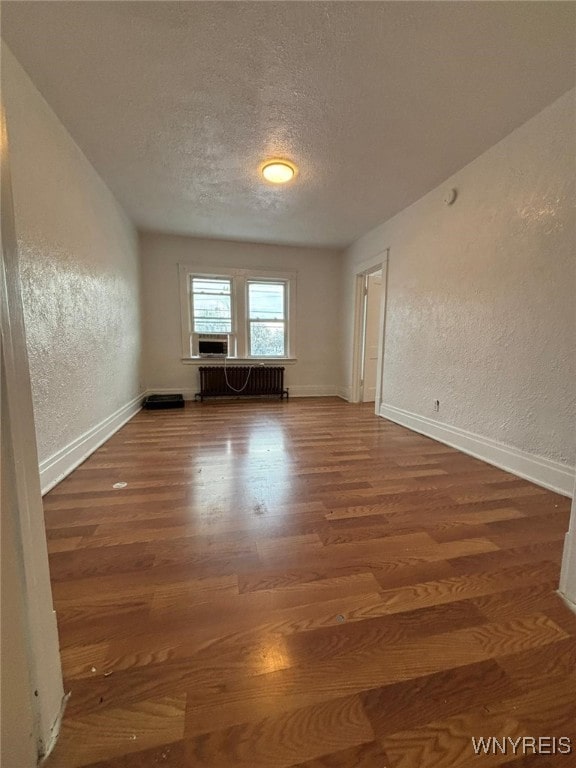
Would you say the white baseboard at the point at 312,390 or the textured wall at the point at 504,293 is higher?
the textured wall at the point at 504,293

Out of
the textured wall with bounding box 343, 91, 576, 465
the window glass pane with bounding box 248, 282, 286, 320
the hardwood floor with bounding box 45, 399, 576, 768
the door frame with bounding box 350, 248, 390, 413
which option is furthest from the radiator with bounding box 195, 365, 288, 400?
the hardwood floor with bounding box 45, 399, 576, 768

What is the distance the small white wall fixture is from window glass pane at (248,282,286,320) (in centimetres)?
457

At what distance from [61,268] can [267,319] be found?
331 centimetres

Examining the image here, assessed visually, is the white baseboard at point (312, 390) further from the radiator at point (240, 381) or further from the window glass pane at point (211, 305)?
the window glass pane at point (211, 305)

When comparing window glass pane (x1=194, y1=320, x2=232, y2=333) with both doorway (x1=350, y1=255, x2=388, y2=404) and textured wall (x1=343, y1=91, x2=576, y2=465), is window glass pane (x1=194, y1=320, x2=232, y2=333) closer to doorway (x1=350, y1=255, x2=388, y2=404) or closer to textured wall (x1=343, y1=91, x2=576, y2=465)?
doorway (x1=350, y1=255, x2=388, y2=404)

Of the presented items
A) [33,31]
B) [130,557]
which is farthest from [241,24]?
[130,557]

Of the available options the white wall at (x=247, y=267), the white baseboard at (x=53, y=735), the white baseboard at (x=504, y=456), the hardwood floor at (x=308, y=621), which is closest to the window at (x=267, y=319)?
the white wall at (x=247, y=267)

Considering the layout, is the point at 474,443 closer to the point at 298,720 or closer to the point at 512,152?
the point at 512,152

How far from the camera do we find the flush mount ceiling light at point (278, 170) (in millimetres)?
2592

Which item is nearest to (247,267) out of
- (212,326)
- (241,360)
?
(212,326)

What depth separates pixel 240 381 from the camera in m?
5.04

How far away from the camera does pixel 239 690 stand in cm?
79

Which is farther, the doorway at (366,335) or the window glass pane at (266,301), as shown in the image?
the window glass pane at (266,301)

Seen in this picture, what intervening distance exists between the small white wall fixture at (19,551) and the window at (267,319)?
4.56m
